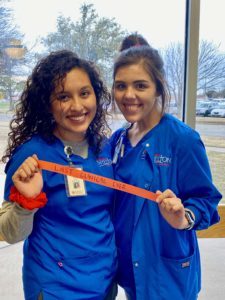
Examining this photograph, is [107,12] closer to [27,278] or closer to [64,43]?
[64,43]

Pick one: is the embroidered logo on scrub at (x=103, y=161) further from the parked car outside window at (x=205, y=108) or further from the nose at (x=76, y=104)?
the parked car outside window at (x=205, y=108)

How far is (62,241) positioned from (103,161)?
0.33m

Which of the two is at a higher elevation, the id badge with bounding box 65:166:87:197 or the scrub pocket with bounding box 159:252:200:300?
the id badge with bounding box 65:166:87:197

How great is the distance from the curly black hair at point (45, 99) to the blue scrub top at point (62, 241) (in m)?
0.09

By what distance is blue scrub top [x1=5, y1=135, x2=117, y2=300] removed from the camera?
1.07 m

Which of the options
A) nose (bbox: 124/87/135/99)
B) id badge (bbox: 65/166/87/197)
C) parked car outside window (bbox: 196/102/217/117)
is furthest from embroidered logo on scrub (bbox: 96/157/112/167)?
parked car outside window (bbox: 196/102/217/117)

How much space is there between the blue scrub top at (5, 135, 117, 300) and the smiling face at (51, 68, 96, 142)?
85 mm

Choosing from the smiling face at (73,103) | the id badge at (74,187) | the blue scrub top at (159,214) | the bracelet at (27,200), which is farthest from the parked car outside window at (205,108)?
the bracelet at (27,200)

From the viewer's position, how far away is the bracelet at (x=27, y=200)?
0.97 meters

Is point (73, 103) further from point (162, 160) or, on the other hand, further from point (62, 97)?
point (162, 160)

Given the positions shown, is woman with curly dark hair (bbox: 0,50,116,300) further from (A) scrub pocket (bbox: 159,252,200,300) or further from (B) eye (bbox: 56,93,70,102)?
(A) scrub pocket (bbox: 159,252,200,300)

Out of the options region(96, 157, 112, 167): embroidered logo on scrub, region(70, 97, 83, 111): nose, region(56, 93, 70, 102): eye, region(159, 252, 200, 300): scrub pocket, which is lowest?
region(159, 252, 200, 300): scrub pocket

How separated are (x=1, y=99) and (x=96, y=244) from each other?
Answer: 1.49 metres

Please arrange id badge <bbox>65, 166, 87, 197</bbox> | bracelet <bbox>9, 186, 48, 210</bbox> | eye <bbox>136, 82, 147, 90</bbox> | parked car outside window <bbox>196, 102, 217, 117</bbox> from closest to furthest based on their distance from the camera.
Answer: bracelet <bbox>9, 186, 48, 210</bbox>
id badge <bbox>65, 166, 87, 197</bbox>
eye <bbox>136, 82, 147, 90</bbox>
parked car outside window <bbox>196, 102, 217, 117</bbox>
